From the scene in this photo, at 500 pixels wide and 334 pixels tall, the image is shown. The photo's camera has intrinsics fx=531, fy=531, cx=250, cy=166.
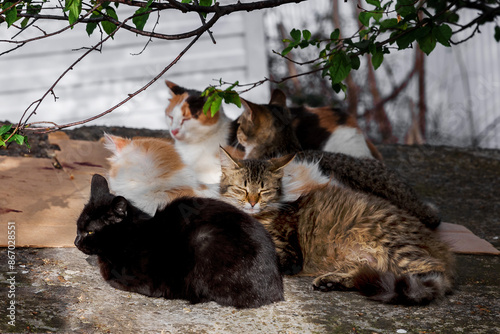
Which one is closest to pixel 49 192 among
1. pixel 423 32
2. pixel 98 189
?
pixel 98 189

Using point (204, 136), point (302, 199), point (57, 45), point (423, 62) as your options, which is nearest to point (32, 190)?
point (204, 136)

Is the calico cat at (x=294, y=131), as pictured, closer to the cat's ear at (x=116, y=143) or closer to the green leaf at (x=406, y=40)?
the cat's ear at (x=116, y=143)

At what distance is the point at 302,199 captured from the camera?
263 centimetres

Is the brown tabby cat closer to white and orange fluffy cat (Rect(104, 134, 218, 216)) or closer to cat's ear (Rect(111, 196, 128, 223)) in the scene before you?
white and orange fluffy cat (Rect(104, 134, 218, 216))

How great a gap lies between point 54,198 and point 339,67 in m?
1.82

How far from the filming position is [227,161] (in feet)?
8.75

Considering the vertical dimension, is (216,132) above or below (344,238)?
above

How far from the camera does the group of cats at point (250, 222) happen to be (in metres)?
2.16

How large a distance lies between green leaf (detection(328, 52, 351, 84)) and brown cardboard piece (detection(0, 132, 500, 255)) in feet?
3.74

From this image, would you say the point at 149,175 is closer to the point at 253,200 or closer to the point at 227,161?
the point at 227,161

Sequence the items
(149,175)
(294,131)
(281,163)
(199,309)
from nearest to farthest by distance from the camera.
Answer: (199,309)
(281,163)
(149,175)
(294,131)

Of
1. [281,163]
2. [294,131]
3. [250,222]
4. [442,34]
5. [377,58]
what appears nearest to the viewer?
[250,222]

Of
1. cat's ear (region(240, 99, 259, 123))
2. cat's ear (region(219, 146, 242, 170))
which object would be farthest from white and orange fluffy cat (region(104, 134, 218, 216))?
cat's ear (region(240, 99, 259, 123))

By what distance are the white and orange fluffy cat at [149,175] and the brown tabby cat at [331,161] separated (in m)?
0.52
